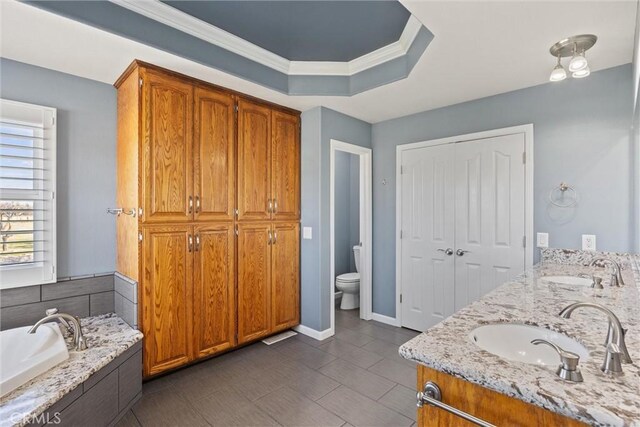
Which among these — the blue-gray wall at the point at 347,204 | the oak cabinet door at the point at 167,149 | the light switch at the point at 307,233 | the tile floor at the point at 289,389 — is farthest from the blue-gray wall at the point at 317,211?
the blue-gray wall at the point at 347,204

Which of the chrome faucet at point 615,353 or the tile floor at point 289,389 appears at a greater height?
the chrome faucet at point 615,353

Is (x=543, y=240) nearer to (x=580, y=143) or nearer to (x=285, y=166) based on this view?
(x=580, y=143)

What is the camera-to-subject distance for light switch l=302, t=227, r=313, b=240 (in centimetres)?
329

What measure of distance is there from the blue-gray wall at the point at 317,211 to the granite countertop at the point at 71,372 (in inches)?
63.9

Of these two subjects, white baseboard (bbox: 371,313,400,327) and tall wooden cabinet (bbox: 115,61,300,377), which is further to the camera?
white baseboard (bbox: 371,313,400,327)

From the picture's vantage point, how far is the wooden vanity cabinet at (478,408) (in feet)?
2.61

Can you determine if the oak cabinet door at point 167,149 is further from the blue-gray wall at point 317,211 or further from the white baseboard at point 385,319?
the white baseboard at point 385,319

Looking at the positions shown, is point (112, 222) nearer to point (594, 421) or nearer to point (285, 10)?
point (285, 10)

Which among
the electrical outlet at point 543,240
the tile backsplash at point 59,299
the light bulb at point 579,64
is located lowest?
the tile backsplash at point 59,299

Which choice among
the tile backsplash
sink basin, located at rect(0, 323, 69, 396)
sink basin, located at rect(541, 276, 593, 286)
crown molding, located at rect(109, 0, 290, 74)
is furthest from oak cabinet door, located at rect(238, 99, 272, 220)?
sink basin, located at rect(541, 276, 593, 286)

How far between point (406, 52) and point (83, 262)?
3.08 m

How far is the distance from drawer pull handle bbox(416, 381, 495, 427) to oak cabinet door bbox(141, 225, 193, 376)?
6.68 feet

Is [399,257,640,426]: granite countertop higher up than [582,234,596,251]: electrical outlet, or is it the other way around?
[582,234,596,251]: electrical outlet

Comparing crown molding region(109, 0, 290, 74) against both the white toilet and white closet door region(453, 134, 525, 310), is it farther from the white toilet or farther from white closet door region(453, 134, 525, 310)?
the white toilet
